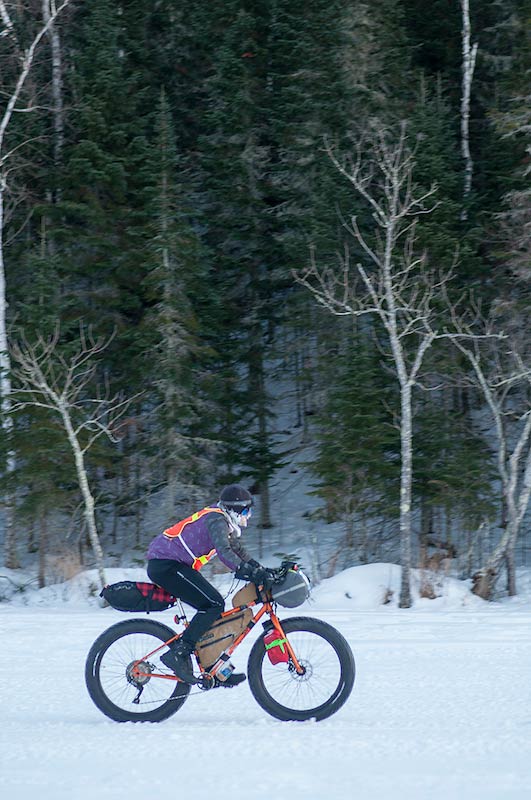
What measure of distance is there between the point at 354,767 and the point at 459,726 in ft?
4.47

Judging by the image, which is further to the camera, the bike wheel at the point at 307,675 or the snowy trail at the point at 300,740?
the bike wheel at the point at 307,675

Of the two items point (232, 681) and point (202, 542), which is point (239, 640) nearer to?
point (232, 681)

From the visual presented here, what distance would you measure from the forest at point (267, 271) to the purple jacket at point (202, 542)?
8796 mm

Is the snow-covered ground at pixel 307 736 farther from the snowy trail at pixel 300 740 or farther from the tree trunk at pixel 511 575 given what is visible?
the tree trunk at pixel 511 575

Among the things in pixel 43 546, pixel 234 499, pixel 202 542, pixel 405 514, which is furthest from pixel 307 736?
pixel 43 546

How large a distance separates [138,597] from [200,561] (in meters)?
0.54

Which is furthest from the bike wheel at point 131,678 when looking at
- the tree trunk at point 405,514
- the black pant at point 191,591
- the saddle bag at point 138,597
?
the tree trunk at point 405,514

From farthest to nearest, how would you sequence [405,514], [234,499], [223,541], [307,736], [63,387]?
[63,387], [405,514], [234,499], [223,541], [307,736]

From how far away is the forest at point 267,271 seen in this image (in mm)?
18734

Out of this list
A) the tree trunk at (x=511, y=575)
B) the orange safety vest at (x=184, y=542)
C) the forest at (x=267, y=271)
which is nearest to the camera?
the orange safety vest at (x=184, y=542)

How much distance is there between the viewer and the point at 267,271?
2503cm

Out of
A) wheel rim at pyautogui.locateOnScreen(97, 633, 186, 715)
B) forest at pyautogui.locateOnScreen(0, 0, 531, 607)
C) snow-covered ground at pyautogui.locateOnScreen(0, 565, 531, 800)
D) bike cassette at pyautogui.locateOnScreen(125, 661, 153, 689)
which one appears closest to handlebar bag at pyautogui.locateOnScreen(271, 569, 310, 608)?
snow-covered ground at pyautogui.locateOnScreen(0, 565, 531, 800)

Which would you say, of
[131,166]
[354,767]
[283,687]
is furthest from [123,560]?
[354,767]

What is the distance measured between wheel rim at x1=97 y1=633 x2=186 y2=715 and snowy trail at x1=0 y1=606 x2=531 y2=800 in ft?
0.71
